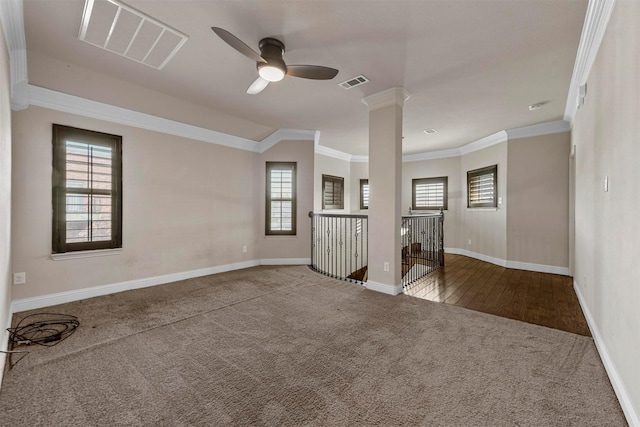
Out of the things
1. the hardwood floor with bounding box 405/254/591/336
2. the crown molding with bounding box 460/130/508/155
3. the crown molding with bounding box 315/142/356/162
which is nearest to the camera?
the hardwood floor with bounding box 405/254/591/336

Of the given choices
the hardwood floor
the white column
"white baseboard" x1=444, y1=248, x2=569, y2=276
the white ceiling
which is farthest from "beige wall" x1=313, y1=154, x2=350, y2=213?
"white baseboard" x1=444, y1=248, x2=569, y2=276

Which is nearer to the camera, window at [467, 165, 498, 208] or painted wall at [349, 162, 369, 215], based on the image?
window at [467, 165, 498, 208]

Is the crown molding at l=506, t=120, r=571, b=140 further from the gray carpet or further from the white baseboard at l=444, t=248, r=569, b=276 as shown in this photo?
the gray carpet

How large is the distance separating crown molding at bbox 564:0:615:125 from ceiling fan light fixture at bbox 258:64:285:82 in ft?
8.03

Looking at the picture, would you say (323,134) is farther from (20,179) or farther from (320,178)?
(20,179)

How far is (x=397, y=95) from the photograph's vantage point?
11.7ft

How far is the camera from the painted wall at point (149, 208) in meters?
3.04

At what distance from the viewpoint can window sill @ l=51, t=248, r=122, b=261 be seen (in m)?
3.25

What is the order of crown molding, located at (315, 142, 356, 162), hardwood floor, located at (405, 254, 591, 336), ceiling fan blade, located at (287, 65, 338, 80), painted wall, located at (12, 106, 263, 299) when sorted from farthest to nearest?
1. crown molding, located at (315, 142, 356, 162)
2. painted wall, located at (12, 106, 263, 299)
3. hardwood floor, located at (405, 254, 591, 336)
4. ceiling fan blade, located at (287, 65, 338, 80)

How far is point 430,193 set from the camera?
7383 millimetres

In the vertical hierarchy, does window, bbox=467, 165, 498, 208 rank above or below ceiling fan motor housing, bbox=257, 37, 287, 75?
below

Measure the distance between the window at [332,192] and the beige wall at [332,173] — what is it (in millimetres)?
129

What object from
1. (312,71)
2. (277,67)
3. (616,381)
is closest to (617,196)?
(616,381)

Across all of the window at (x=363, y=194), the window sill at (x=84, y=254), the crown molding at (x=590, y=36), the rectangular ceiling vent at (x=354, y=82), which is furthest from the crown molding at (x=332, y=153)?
the crown molding at (x=590, y=36)
